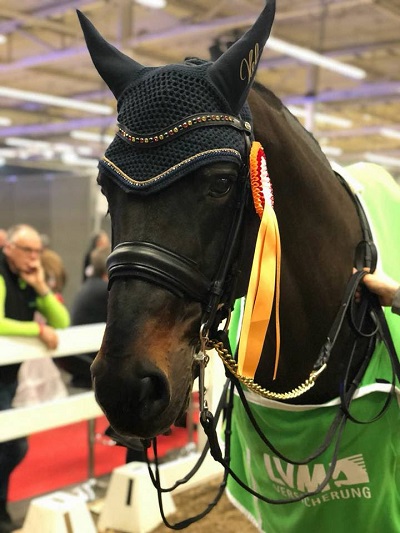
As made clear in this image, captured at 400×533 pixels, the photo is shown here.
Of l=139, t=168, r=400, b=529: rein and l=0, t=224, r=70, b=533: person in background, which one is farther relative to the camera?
l=0, t=224, r=70, b=533: person in background

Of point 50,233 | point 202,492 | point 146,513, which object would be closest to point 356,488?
point 146,513

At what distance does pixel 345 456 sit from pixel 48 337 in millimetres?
1960

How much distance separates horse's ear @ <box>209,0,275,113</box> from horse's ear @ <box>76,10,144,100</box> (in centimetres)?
19

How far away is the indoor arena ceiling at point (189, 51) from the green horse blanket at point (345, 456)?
3931 mm

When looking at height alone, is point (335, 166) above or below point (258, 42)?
below

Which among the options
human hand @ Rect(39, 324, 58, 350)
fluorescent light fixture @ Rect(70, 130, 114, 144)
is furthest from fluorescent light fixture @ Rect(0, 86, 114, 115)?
human hand @ Rect(39, 324, 58, 350)

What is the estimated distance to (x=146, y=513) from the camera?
11.0 feet

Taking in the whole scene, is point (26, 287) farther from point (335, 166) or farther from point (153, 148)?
point (153, 148)

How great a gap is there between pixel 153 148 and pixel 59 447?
3768mm

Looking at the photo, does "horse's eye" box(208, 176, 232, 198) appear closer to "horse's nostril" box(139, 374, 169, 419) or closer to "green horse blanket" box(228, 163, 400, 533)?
"horse's nostril" box(139, 374, 169, 419)

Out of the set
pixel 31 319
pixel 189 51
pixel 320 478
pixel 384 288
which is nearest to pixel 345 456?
pixel 320 478

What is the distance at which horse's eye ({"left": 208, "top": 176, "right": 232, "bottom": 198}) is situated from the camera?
47.2 inches

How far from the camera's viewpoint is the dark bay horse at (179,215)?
1114 millimetres

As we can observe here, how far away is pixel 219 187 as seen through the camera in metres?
1.21
